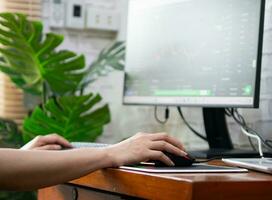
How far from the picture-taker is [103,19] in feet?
9.12

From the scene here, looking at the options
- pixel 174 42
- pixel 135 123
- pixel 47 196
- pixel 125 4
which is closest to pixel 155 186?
pixel 47 196

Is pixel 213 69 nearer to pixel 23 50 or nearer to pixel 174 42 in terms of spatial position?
pixel 174 42

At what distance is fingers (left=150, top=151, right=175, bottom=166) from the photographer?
123 centimetres

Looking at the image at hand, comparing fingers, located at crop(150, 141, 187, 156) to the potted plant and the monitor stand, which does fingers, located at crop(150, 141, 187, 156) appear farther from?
the potted plant

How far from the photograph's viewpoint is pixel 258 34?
1596 millimetres

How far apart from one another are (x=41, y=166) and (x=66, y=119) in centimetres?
112

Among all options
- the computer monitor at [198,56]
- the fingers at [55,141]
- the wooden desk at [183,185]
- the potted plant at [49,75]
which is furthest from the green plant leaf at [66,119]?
the wooden desk at [183,185]

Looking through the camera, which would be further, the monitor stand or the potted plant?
the potted plant

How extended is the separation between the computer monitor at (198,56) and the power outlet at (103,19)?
0.63 m

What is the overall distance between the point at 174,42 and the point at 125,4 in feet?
3.04

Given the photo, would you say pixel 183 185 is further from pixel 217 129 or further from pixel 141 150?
pixel 217 129

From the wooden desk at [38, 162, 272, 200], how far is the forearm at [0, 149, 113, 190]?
6 cm

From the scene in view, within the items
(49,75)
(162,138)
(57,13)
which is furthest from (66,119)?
(162,138)

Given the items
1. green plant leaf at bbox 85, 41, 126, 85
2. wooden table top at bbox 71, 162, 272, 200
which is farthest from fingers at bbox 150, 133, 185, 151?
green plant leaf at bbox 85, 41, 126, 85
